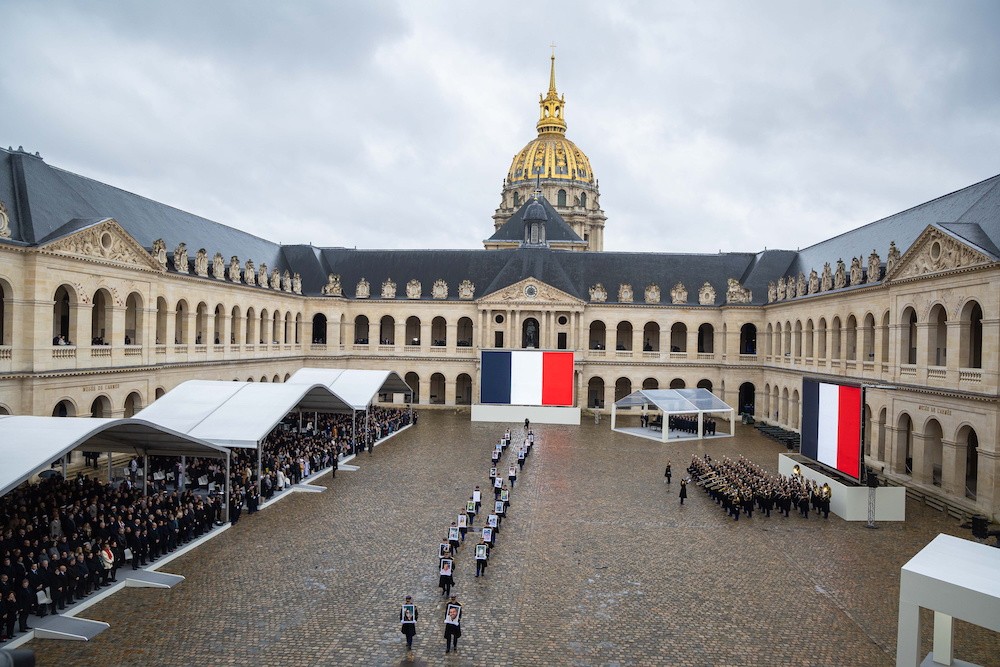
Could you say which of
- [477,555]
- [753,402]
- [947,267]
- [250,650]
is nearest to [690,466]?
[947,267]

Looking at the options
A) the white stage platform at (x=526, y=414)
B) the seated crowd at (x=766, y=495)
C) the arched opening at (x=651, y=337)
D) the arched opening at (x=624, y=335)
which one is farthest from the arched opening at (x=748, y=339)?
the seated crowd at (x=766, y=495)

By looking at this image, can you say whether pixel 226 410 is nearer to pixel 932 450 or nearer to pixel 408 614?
pixel 408 614

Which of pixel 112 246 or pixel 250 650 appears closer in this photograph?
pixel 250 650

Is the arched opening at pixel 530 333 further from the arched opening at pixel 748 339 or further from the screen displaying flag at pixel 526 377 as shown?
the arched opening at pixel 748 339

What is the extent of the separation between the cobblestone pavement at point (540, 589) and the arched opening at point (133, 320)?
654 inches

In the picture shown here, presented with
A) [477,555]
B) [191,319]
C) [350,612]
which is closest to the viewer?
Answer: [350,612]

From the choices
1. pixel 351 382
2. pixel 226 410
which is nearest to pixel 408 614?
pixel 226 410

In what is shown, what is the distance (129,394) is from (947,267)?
41.9 metres

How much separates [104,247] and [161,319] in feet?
26.4

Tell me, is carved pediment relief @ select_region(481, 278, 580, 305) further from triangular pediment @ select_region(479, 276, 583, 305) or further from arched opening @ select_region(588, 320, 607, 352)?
arched opening @ select_region(588, 320, 607, 352)

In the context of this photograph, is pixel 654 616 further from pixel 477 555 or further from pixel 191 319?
pixel 191 319

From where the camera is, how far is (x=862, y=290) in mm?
42094

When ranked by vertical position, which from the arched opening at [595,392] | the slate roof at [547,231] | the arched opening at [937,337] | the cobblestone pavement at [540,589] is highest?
the slate roof at [547,231]

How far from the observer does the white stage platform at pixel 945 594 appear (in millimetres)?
13773
